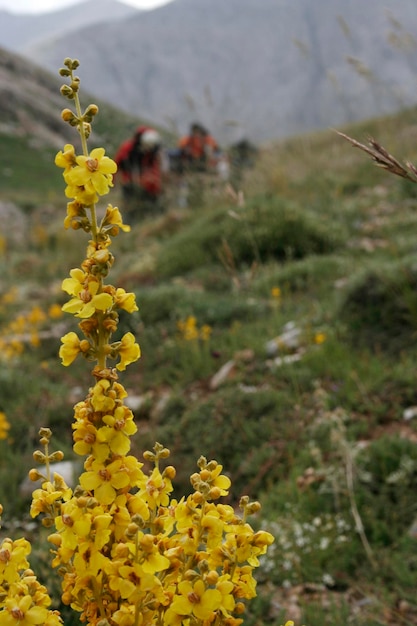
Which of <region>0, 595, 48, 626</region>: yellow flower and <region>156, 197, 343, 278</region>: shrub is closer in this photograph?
<region>0, 595, 48, 626</region>: yellow flower

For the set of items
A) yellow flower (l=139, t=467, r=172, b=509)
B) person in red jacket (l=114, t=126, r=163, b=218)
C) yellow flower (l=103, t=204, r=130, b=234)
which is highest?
yellow flower (l=103, t=204, r=130, b=234)

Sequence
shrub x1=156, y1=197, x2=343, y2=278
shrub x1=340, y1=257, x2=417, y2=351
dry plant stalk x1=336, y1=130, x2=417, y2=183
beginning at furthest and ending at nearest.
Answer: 1. shrub x1=156, y1=197, x2=343, y2=278
2. shrub x1=340, y1=257, x2=417, y2=351
3. dry plant stalk x1=336, y1=130, x2=417, y2=183

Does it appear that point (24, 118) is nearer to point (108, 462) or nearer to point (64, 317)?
point (64, 317)

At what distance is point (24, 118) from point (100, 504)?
118ft

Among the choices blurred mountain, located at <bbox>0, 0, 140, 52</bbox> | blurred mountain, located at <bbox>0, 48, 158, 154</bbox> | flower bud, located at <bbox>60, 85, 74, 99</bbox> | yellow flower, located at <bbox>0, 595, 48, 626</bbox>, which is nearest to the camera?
yellow flower, located at <bbox>0, 595, 48, 626</bbox>

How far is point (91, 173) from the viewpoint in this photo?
108cm

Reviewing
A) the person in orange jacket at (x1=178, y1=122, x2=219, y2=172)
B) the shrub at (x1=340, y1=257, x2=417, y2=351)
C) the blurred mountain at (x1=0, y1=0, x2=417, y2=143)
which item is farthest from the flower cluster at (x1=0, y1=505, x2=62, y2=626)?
the blurred mountain at (x1=0, y1=0, x2=417, y2=143)

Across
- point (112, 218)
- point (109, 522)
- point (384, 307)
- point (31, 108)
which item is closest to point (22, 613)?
point (109, 522)

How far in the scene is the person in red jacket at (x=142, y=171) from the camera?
1245 cm

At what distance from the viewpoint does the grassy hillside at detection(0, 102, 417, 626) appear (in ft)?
8.43

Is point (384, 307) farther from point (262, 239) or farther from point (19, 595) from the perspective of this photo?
point (19, 595)

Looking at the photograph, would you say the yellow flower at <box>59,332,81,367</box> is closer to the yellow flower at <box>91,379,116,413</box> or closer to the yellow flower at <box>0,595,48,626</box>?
the yellow flower at <box>91,379,116,413</box>

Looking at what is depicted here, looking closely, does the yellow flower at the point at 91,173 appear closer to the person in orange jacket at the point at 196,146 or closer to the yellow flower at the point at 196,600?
the yellow flower at the point at 196,600

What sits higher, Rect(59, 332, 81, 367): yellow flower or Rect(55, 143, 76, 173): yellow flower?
Rect(55, 143, 76, 173): yellow flower
